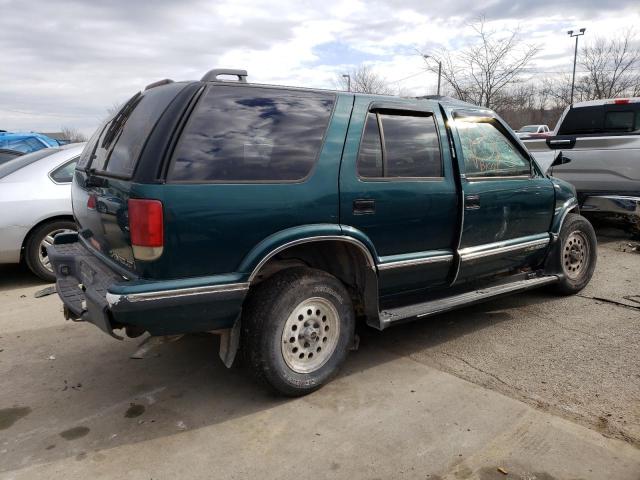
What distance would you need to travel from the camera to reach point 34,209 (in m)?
5.65

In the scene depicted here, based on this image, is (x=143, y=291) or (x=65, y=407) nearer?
(x=143, y=291)

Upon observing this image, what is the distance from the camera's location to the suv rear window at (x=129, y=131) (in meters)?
2.95

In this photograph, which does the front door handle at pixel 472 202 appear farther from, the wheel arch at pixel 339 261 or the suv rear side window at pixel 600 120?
the suv rear side window at pixel 600 120

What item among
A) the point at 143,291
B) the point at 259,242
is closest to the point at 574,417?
the point at 259,242

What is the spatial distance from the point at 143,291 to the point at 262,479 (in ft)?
3.60

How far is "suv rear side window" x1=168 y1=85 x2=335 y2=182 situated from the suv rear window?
0.26 meters

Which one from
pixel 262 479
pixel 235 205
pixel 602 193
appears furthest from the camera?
pixel 602 193

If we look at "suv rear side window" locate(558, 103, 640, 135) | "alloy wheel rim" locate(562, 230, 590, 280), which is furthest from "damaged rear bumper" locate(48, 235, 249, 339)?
"suv rear side window" locate(558, 103, 640, 135)

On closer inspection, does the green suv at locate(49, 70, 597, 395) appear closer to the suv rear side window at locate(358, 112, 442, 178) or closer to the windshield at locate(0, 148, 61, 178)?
the suv rear side window at locate(358, 112, 442, 178)

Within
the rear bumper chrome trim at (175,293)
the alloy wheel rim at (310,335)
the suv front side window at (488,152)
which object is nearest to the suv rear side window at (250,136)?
the rear bumper chrome trim at (175,293)

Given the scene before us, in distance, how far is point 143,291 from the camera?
104 inches

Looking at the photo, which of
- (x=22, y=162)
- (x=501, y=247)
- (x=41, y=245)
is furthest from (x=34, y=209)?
(x=501, y=247)

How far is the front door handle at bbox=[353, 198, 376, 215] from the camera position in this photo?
129 inches

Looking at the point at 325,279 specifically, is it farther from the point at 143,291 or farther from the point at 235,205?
the point at 143,291
